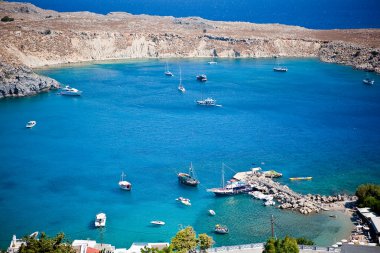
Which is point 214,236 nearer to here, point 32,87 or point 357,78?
point 32,87

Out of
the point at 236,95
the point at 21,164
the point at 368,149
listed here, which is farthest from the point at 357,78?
the point at 21,164

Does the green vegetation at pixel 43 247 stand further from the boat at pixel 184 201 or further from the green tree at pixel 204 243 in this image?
the boat at pixel 184 201

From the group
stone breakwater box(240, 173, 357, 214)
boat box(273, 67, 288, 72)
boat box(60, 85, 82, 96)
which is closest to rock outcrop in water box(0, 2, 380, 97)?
boat box(273, 67, 288, 72)

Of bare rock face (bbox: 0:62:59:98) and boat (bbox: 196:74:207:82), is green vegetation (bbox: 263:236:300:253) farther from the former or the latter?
boat (bbox: 196:74:207:82)

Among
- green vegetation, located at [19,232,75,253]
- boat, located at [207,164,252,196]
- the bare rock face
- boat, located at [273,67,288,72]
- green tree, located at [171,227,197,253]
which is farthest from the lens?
boat, located at [273,67,288,72]

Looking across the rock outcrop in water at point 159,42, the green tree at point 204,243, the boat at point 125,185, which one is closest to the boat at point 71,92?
the rock outcrop in water at point 159,42

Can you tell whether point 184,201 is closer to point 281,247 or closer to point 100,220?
point 100,220
